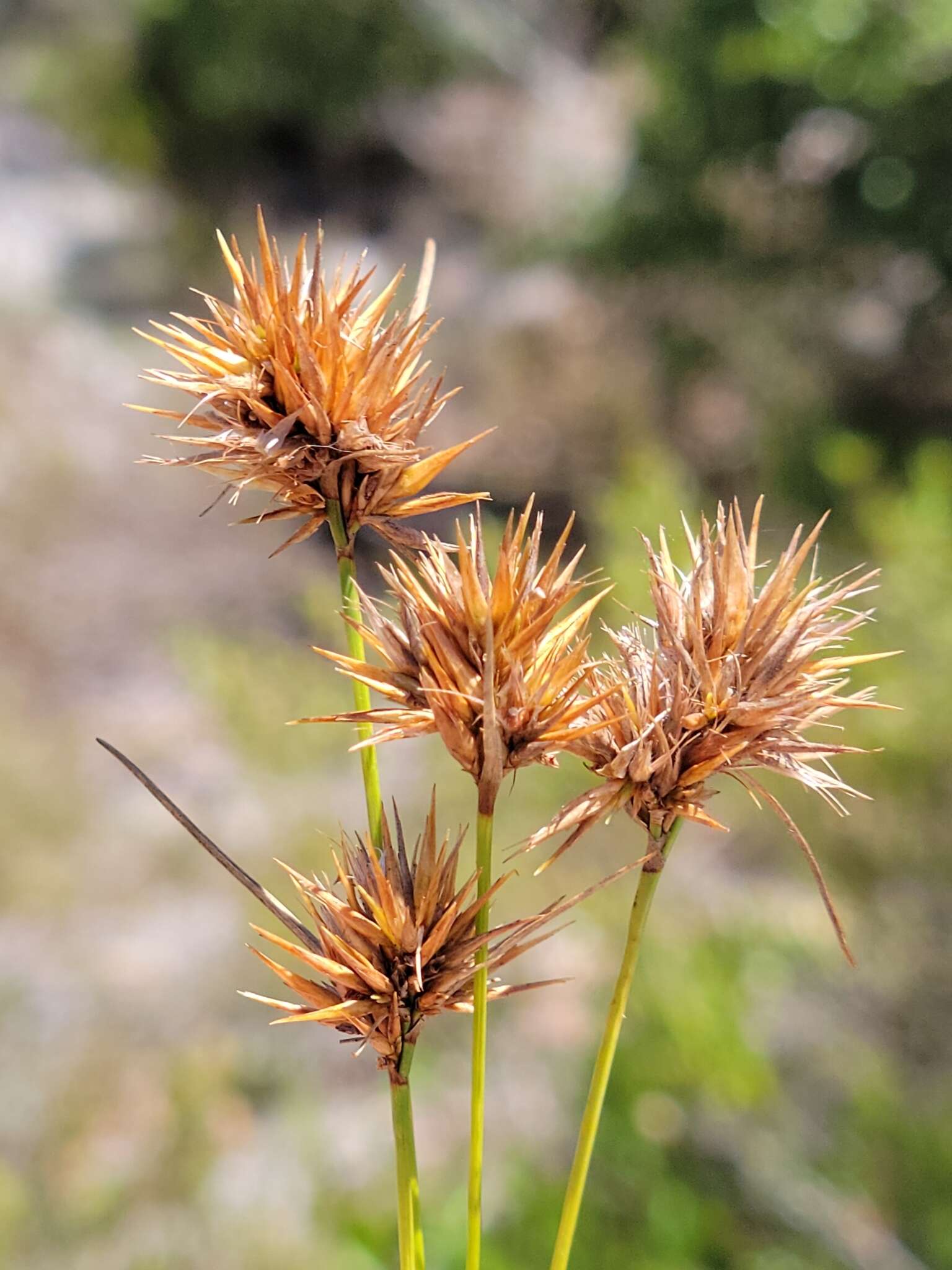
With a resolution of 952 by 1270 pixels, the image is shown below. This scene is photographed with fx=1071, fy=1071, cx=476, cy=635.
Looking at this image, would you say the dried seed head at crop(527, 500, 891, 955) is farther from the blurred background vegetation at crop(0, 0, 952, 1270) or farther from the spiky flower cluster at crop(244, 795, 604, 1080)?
the blurred background vegetation at crop(0, 0, 952, 1270)

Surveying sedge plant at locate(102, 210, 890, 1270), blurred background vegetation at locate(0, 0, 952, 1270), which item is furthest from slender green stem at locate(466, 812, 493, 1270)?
blurred background vegetation at locate(0, 0, 952, 1270)

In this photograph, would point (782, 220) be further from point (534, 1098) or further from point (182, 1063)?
point (182, 1063)

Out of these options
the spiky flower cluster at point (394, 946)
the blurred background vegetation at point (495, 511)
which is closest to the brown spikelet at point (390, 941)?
the spiky flower cluster at point (394, 946)

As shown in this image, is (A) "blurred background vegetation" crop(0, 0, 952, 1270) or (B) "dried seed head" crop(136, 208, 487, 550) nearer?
(B) "dried seed head" crop(136, 208, 487, 550)

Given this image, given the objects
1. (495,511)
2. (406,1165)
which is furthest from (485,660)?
(495,511)

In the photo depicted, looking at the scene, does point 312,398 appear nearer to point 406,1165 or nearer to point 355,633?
point 355,633
